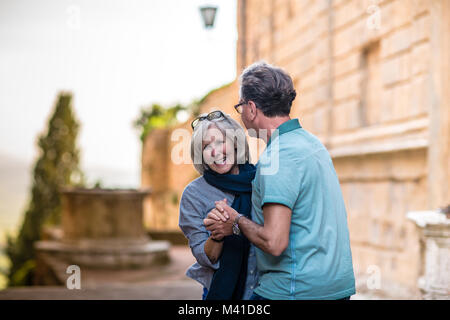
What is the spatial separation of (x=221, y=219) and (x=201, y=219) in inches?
11.8

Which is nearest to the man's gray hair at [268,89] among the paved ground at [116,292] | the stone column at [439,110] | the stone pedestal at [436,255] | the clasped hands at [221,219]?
the clasped hands at [221,219]

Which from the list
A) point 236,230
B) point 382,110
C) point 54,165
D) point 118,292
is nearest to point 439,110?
point 382,110

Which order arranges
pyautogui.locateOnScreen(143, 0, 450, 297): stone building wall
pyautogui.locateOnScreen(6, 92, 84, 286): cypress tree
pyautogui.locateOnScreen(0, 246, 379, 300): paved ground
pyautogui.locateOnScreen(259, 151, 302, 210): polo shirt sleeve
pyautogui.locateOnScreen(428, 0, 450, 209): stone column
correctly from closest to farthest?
pyautogui.locateOnScreen(259, 151, 302, 210): polo shirt sleeve, pyautogui.locateOnScreen(0, 246, 379, 300): paved ground, pyautogui.locateOnScreen(428, 0, 450, 209): stone column, pyautogui.locateOnScreen(143, 0, 450, 297): stone building wall, pyautogui.locateOnScreen(6, 92, 84, 286): cypress tree

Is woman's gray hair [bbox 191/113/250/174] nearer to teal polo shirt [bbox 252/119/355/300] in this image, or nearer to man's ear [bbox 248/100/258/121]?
man's ear [bbox 248/100/258/121]

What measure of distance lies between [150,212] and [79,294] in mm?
29480

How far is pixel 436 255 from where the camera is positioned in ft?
16.9

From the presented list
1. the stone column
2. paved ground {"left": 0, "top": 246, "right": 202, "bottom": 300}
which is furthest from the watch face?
the stone column

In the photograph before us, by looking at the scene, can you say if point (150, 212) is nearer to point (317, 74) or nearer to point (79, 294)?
point (317, 74)

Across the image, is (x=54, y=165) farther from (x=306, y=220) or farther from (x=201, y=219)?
(x=306, y=220)

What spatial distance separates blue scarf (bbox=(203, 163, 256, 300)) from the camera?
2.76 m

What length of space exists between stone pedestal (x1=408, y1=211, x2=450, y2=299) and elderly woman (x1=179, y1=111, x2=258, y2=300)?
8.94 ft

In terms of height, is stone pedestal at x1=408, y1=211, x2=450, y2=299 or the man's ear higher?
the man's ear

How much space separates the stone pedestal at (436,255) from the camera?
16.7 ft

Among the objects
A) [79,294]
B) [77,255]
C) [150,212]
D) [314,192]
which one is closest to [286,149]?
[314,192]
